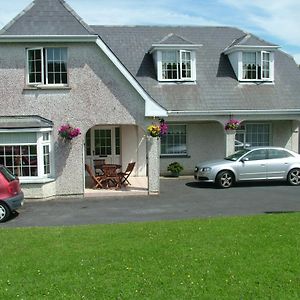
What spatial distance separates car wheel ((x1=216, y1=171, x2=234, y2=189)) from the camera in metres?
18.6

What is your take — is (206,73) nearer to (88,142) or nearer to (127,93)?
(88,142)

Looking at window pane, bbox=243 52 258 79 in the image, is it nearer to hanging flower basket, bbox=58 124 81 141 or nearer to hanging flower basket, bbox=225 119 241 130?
hanging flower basket, bbox=225 119 241 130

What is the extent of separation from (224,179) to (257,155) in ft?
5.98

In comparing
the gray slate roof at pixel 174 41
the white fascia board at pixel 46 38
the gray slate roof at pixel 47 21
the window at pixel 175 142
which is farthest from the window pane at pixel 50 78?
the window at pixel 175 142

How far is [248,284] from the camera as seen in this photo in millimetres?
6285

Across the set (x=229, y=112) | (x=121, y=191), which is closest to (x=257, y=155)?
(x=229, y=112)

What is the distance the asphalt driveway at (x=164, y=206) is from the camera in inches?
498

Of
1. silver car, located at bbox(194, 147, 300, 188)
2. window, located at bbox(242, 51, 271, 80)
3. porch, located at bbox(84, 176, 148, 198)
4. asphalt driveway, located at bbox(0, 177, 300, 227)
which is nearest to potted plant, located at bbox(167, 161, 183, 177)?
silver car, located at bbox(194, 147, 300, 188)

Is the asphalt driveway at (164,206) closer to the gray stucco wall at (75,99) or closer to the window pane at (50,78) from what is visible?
the gray stucco wall at (75,99)

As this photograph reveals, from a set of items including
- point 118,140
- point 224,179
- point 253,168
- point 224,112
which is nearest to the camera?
point 224,179

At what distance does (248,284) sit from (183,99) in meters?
16.2

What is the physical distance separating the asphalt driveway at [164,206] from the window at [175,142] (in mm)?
5093

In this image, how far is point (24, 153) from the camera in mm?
15609

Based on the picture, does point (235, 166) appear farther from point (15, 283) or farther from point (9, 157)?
point (15, 283)
